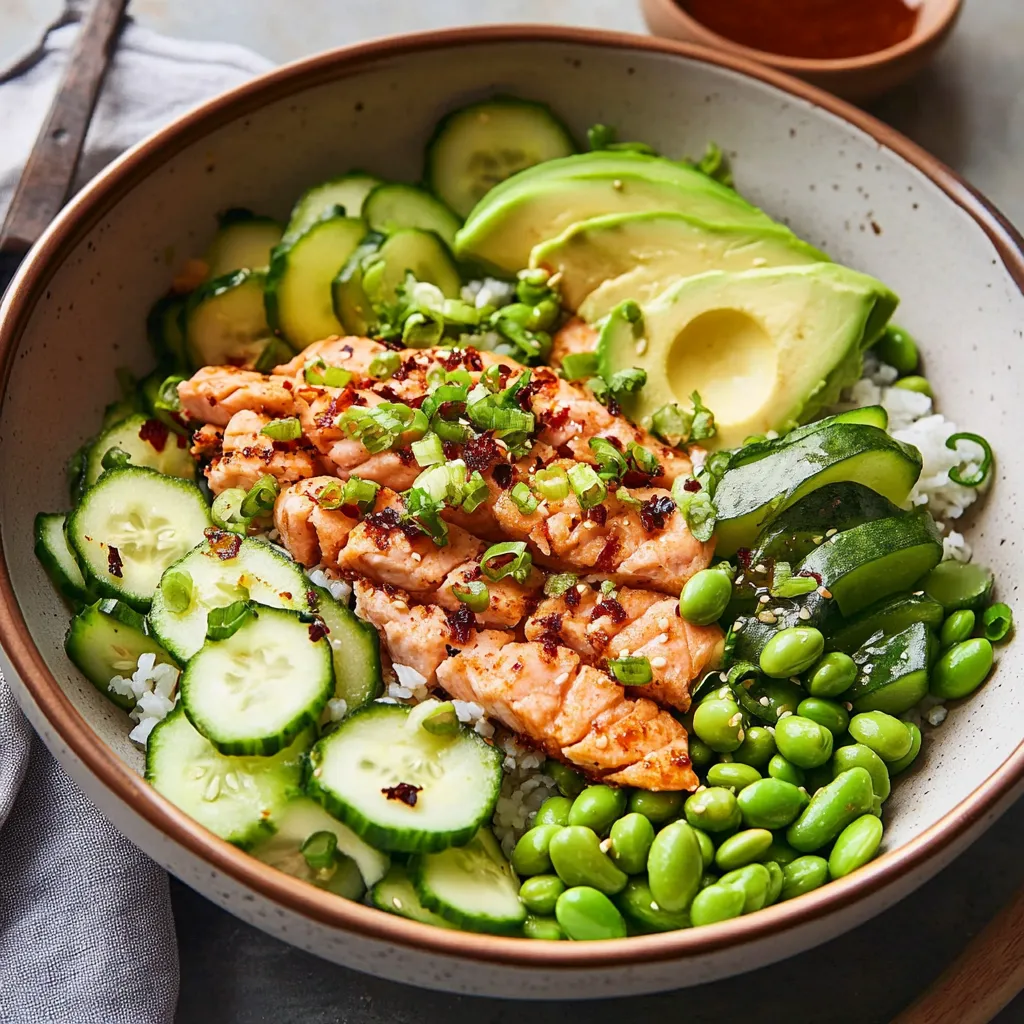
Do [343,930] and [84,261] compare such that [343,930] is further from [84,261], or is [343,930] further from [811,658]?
[84,261]

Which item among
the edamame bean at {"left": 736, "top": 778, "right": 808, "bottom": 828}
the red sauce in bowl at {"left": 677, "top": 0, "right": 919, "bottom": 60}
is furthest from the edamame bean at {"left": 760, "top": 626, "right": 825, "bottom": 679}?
the red sauce in bowl at {"left": 677, "top": 0, "right": 919, "bottom": 60}

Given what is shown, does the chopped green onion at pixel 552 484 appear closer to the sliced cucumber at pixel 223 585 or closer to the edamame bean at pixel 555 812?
the sliced cucumber at pixel 223 585

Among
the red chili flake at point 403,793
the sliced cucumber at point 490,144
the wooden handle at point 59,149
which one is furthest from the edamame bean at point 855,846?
the wooden handle at point 59,149

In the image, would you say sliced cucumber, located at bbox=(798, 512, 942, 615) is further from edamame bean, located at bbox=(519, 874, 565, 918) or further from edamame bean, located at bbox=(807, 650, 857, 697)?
edamame bean, located at bbox=(519, 874, 565, 918)

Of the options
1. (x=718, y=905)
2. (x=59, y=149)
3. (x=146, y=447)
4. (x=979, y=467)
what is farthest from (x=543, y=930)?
(x=59, y=149)

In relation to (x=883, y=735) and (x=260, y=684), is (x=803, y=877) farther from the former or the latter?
(x=260, y=684)
